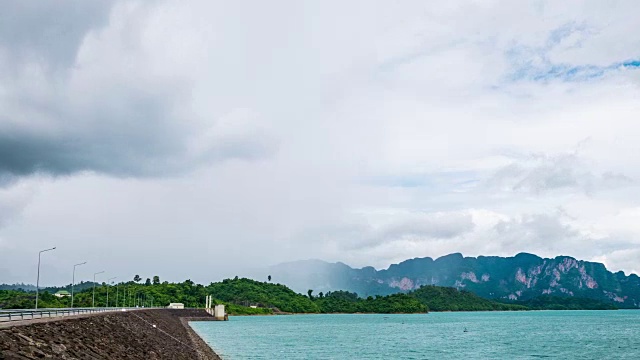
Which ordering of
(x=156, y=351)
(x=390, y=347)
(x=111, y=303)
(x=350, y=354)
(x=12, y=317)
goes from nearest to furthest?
(x=12, y=317) → (x=156, y=351) → (x=350, y=354) → (x=390, y=347) → (x=111, y=303)

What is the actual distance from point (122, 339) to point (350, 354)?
37119mm

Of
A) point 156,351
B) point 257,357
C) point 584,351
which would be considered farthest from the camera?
point 584,351

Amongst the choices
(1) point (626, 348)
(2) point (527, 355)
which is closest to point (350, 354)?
(2) point (527, 355)

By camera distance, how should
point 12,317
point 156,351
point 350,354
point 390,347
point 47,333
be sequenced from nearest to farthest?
point 47,333 < point 12,317 < point 156,351 < point 350,354 < point 390,347

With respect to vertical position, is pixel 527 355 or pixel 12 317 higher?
pixel 12 317

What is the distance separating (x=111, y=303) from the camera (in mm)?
187250

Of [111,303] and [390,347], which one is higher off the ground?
[111,303]

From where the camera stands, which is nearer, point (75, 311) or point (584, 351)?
point (75, 311)

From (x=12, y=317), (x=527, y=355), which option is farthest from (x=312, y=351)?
(x=12, y=317)

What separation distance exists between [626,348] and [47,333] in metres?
85.2

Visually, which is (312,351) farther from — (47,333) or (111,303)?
(111,303)

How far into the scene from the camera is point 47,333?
113ft

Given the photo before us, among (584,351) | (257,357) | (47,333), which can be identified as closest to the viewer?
(47,333)

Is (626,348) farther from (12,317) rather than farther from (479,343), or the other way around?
(12,317)
